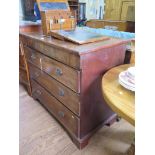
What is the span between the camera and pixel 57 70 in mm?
1201

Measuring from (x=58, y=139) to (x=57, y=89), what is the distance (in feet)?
1.43

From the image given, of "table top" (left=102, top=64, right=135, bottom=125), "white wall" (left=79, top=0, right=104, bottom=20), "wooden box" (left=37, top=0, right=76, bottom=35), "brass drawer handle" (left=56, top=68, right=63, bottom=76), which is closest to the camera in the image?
"table top" (left=102, top=64, right=135, bottom=125)

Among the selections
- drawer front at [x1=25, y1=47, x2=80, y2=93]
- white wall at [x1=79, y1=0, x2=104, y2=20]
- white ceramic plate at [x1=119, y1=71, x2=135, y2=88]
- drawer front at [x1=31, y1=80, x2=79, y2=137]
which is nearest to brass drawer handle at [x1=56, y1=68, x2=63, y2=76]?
drawer front at [x1=25, y1=47, x2=80, y2=93]

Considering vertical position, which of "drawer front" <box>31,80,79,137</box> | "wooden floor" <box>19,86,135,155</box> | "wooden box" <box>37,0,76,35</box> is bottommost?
"wooden floor" <box>19,86,135,155</box>

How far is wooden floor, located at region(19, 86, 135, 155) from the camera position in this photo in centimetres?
125

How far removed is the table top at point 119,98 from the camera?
0.59 metres

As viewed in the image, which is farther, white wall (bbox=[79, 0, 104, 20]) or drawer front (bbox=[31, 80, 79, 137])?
white wall (bbox=[79, 0, 104, 20])

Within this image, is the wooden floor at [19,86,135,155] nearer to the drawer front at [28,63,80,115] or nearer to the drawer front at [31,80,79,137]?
the drawer front at [31,80,79,137]

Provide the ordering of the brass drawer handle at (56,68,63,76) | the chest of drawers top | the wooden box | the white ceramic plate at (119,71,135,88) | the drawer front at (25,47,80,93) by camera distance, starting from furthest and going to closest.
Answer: the wooden box
the brass drawer handle at (56,68,63,76)
the drawer front at (25,47,80,93)
the chest of drawers top
the white ceramic plate at (119,71,135,88)

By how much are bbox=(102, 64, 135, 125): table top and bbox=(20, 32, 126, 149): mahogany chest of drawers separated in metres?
0.20

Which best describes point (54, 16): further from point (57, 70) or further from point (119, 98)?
point (119, 98)

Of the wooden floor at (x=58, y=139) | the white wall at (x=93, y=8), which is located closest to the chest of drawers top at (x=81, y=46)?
the wooden floor at (x=58, y=139)

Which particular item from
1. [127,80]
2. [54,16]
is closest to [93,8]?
[54,16]
